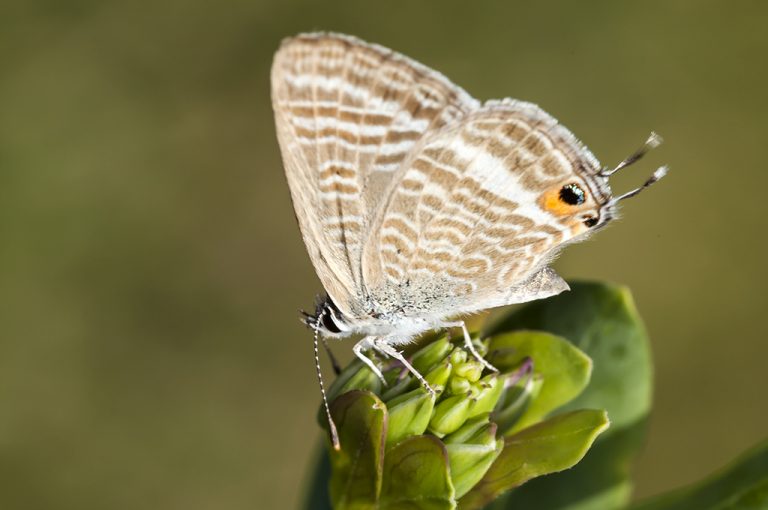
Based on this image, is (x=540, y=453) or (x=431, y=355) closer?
(x=540, y=453)

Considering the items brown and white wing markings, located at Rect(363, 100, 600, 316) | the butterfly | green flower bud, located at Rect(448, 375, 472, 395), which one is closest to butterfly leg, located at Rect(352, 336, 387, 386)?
the butterfly

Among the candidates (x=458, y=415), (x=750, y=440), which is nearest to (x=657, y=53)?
(x=750, y=440)

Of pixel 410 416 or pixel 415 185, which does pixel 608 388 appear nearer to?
pixel 410 416

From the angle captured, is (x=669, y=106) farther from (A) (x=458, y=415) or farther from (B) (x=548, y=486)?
(A) (x=458, y=415)

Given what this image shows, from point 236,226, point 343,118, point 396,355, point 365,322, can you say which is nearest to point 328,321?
point 365,322

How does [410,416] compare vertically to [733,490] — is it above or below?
above

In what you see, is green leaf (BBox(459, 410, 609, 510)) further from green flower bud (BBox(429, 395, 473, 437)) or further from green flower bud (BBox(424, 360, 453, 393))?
green flower bud (BBox(424, 360, 453, 393))

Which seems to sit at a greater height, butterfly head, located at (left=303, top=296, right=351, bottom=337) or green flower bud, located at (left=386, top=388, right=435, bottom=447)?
butterfly head, located at (left=303, top=296, right=351, bottom=337)
